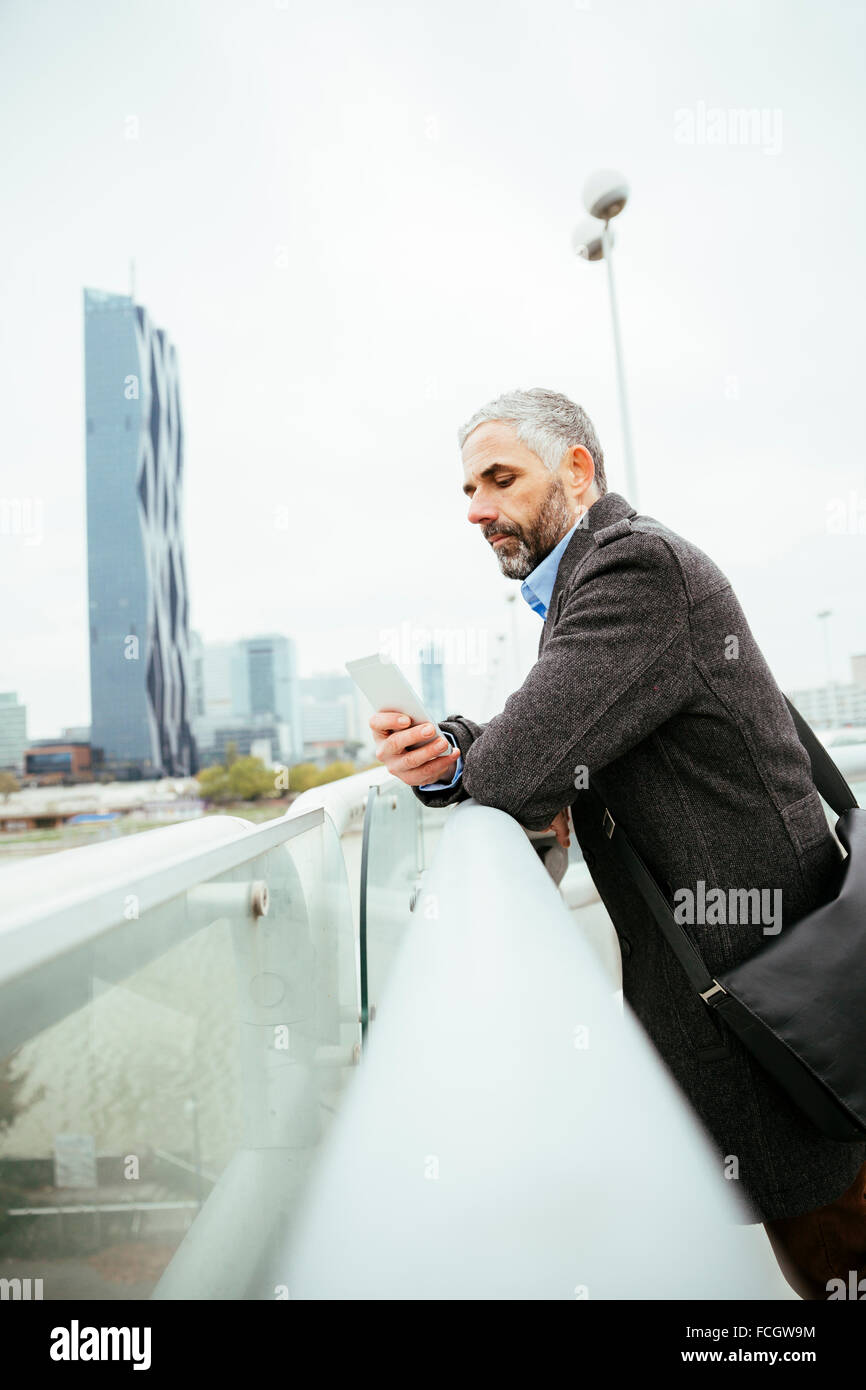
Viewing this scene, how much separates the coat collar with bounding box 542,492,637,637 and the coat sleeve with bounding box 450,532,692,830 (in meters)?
0.24

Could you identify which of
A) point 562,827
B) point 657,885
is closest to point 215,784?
point 562,827

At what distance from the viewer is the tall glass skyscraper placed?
50.5m

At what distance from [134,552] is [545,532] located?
55.0 meters

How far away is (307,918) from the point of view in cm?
142

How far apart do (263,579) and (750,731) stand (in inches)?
2593

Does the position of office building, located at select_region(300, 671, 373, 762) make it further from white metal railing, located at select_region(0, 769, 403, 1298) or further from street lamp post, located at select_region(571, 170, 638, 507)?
white metal railing, located at select_region(0, 769, 403, 1298)

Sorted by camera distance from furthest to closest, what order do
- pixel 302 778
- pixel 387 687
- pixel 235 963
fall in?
pixel 302 778
pixel 387 687
pixel 235 963

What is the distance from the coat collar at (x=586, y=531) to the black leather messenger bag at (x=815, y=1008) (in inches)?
26.1

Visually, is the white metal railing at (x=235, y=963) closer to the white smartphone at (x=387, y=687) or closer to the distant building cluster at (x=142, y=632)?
the white smartphone at (x=387, y=687)

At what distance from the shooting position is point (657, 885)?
124 centimetres

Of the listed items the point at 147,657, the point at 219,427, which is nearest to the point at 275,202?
the point at 147,657

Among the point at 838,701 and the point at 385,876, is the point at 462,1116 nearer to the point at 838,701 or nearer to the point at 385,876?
the point at 385,876

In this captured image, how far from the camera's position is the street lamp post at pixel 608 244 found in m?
5.24

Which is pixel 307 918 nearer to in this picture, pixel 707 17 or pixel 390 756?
pixel 390 756
